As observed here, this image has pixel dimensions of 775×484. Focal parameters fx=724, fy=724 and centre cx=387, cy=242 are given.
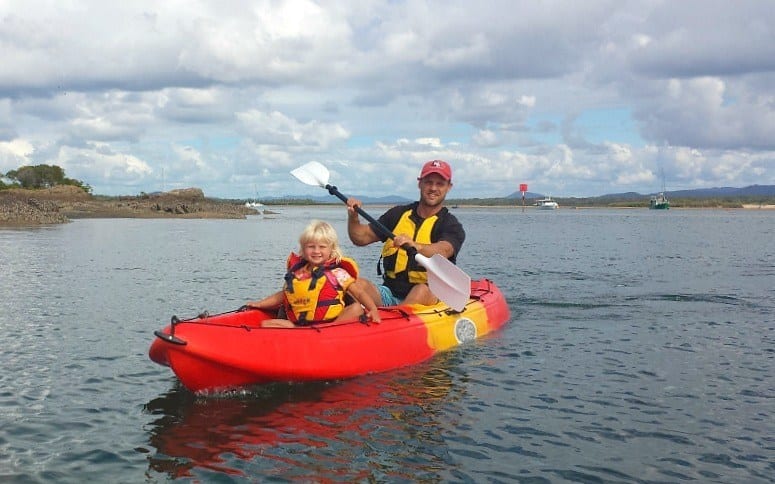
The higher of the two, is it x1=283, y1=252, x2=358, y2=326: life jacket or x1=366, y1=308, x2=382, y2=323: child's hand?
x1=283, y1=252, x2=358, y2=326: life jacket

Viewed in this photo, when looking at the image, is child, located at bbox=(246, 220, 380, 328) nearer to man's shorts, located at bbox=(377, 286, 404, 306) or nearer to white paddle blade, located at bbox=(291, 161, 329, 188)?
man's shorts, located at bbox=(377, 286, 404, 306)

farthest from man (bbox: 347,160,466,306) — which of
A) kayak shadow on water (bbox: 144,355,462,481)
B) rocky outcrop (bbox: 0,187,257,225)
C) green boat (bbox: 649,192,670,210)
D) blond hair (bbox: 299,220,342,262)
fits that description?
green boat (bbox: 649,192,670,210)

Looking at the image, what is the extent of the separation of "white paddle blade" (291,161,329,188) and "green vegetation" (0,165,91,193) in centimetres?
7422

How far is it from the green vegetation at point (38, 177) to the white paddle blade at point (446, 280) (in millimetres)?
76716

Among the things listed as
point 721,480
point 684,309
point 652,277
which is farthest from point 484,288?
point 652,277

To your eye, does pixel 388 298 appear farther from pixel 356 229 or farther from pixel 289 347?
pixel 289 347

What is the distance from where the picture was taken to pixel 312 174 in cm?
1077

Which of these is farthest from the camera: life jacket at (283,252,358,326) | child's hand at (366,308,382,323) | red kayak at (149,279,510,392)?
child's hand at (366,308,382,323)

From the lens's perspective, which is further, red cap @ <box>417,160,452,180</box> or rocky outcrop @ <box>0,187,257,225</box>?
rocky outcrop @ <box>0,187,257,225</box>

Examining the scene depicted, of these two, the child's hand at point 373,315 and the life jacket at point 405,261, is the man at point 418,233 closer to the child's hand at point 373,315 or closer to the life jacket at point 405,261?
the life jacket at point 405,261

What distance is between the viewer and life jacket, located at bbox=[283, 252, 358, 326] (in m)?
7.80

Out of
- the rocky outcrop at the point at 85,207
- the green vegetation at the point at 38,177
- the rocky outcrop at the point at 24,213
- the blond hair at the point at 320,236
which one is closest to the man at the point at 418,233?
the blond hair at the point at 320,236

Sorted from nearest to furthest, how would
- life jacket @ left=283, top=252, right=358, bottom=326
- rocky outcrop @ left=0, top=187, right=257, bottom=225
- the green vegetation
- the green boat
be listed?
life jacket @ left=283, top=252, right=358, bottom=326 → rocky outcrop @ left=0, top=187, right=257, bottom=225 → the green vegetation → the green boat

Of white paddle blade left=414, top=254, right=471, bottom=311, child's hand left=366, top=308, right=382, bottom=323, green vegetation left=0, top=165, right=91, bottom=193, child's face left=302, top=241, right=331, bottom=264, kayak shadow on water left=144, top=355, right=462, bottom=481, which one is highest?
green vegetation left=0, top=165, right=91, bottom=193
